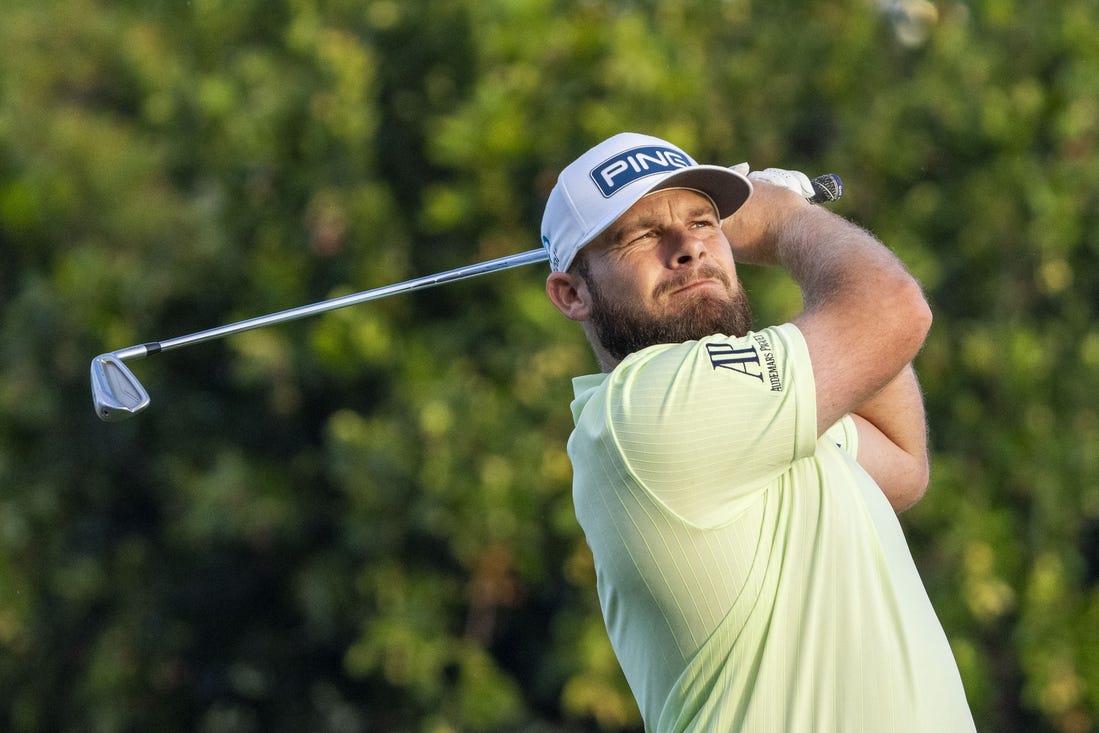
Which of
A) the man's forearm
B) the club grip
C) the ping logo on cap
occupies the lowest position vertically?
the man's forearm

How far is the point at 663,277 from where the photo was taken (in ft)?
8.96

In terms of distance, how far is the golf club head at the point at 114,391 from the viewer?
314cm

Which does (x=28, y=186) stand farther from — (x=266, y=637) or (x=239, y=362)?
(x=266, y=637)

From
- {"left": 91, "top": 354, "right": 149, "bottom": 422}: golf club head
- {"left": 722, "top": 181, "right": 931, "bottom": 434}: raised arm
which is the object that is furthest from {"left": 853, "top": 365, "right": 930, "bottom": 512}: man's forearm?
{"left": 91, "top": 354, "right": 149, "bottom": 422}: golf club head

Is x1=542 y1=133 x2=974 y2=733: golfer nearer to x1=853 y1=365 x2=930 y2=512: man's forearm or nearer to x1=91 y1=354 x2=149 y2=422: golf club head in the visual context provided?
x1=853 y1=365 x2=930 y2=512: man's forearm

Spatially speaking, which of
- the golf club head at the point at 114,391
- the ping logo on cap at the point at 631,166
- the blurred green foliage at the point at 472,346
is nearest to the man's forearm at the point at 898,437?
the ping logo on cap at the point at 631,166

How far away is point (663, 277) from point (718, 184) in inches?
7.9

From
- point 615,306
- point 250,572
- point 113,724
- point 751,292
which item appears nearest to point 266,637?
point 250,572

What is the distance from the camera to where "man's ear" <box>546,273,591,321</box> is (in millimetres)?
2900

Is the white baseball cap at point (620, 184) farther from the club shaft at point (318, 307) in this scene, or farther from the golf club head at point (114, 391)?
the golf club head at point (114, 391)

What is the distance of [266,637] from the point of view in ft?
34.3

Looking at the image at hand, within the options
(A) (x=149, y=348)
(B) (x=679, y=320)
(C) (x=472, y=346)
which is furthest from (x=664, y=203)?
(C) (x=472, y=346)

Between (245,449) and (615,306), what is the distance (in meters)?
7.54

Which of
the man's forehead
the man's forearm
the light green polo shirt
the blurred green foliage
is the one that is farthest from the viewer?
the blurred green foliage
